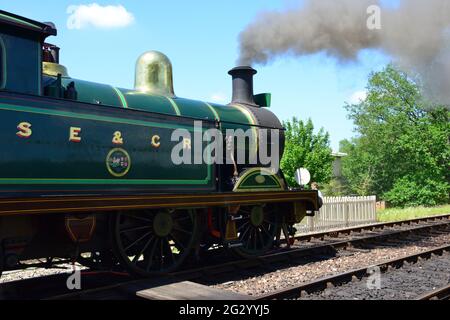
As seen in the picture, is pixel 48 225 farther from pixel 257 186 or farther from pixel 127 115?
pixel 257 186

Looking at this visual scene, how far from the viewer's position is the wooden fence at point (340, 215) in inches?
A: 595

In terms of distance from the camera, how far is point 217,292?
5074mm

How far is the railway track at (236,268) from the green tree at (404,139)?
18789 millimetres

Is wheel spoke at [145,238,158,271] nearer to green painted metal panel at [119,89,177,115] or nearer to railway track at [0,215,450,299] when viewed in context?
railway track at [0,215,450,299]

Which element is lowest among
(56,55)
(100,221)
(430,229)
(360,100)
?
(430,229)

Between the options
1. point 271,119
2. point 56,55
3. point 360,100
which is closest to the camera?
point 56,55

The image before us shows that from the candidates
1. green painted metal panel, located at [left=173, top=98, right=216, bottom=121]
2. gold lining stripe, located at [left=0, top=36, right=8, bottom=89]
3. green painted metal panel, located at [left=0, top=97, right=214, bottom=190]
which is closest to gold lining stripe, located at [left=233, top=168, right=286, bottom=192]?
green painted metal panel, located at [left=0, top=97, right=214, bottom=190]

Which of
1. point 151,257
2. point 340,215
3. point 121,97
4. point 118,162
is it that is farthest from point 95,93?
point 340,215

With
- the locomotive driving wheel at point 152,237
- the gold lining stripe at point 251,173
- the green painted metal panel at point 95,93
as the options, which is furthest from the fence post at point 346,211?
the green painted metal panel at point 95,93

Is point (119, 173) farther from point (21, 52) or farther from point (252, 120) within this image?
point (252, 120)

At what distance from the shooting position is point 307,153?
23.8m

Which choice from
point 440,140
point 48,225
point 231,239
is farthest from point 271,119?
point 440,140

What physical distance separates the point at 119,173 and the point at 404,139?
27.8m
